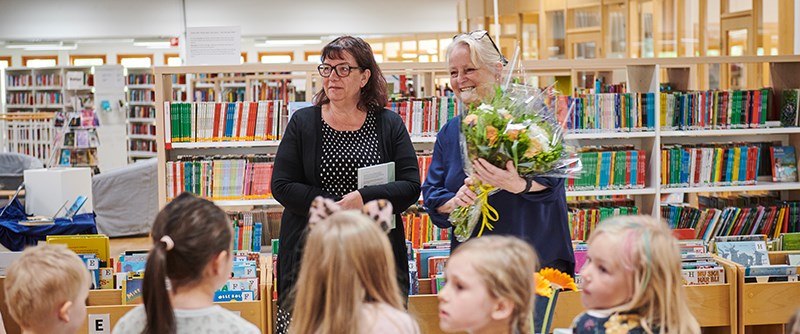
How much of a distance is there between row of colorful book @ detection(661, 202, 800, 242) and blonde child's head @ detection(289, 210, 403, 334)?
3.90m

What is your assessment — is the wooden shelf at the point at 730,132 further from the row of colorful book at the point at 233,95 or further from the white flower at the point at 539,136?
the row of colorful book at the point at 233,95

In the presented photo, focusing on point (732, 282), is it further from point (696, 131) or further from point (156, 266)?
point (156, 266)

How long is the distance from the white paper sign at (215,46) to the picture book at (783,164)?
319cm

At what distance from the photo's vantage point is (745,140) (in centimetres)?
595

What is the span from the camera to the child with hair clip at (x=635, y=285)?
2078 millimetres

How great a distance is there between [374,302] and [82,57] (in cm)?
1866

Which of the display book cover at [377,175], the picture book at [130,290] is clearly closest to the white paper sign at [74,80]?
the picture book at [130,290]

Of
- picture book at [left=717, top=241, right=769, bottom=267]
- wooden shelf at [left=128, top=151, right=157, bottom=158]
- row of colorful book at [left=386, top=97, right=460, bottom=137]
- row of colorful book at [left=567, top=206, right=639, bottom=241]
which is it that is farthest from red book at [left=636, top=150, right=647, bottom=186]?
wooden shelf at [left=128, top=151, right=157, bottom=158]

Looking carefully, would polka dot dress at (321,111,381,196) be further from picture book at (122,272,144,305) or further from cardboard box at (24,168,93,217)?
cardboard box at (24,168,93,217)

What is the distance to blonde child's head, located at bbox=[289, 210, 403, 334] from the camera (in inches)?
81.0

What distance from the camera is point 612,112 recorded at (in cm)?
541

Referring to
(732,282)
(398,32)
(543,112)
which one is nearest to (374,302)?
(543,112)

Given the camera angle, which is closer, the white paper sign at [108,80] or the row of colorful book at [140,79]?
the white paper sign at [108,80]

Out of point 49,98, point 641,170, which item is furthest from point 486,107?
point 49,98
